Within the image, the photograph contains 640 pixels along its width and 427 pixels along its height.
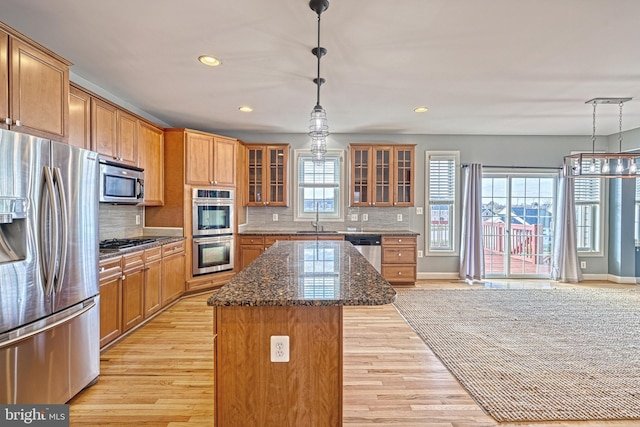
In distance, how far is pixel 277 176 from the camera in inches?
198

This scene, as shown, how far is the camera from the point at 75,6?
1.92m

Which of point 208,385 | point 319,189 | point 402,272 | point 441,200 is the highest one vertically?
point 319,189

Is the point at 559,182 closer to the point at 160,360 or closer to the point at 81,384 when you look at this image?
the point at 160,360

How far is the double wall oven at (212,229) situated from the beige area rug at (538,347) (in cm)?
257

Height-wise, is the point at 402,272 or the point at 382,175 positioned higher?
the point at 382,175

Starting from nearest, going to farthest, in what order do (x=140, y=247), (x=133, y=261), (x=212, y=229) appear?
(x=133, y=261)
(x=140, y=247)
(x=212, y=229)

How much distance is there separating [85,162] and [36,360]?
1236 mm

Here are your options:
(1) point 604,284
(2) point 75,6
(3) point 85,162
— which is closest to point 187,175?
(3) point 85,162

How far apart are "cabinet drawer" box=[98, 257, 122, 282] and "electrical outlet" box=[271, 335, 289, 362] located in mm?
1917

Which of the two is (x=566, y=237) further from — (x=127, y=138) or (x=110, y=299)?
(x=127, y=138)

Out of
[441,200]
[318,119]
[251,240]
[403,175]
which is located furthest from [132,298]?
[441,200]

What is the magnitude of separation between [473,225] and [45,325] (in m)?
5.34

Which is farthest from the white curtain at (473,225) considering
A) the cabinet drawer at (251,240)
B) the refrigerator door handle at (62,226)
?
the refrigerator door handle at (62,226)

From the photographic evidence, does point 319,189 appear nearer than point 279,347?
No
